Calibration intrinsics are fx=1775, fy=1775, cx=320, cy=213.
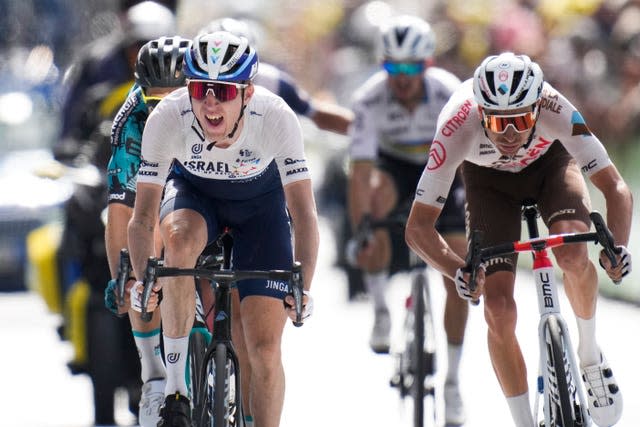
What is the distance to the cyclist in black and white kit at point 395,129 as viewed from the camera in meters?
11.2

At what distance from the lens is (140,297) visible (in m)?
7.48

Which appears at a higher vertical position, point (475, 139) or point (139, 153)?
point (139, 153)

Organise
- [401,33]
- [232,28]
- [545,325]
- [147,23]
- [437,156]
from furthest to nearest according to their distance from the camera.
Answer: [401,33]
[232,28]
[147,23]
[437,156]
[545,325]

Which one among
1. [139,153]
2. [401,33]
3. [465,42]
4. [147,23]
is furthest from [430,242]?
[465,42]

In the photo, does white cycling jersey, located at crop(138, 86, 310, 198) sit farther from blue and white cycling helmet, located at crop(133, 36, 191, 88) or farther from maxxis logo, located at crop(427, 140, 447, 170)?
maxxis logo, located at crop(427, 140, 447, 170)

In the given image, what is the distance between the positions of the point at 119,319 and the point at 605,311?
6.29 meters

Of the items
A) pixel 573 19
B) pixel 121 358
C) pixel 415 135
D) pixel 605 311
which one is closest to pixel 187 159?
pixel 121 358

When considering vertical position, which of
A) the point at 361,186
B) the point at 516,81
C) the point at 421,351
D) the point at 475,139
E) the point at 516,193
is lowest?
the point at 421,351

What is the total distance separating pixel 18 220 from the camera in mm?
16969

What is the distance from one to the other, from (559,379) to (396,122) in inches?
162

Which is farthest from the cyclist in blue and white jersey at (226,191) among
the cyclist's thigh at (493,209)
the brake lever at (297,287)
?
the cyclist's thigh at (493,209)

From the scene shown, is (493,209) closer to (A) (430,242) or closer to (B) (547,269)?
(A) (430,242)

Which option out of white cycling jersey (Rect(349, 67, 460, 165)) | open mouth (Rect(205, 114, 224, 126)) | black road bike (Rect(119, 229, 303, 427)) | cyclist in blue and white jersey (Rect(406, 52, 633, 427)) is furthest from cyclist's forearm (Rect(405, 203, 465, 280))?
white cycling jersey (Rect(349, 67, 460, 165))

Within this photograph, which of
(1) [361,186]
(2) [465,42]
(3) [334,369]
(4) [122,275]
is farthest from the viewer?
(2) [465,42]
